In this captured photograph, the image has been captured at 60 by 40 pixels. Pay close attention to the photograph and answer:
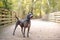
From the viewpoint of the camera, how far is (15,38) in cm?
218

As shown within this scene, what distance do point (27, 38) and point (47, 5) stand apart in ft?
5.78

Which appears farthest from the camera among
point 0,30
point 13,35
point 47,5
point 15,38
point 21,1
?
point 47,5

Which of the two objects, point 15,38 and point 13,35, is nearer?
point 15,38

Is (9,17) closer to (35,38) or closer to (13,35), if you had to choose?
(13,35)

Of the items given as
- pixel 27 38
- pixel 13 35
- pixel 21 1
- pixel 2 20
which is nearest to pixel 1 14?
pixel 2 20

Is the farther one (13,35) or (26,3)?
(26,3)

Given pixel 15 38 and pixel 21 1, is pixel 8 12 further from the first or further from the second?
pixel 15 38

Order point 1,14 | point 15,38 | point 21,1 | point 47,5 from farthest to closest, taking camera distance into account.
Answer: point 47,5, point 1,14, point 21,1, point 15,38

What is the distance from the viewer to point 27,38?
Result: 2229mm

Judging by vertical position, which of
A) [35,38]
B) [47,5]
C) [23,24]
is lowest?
[35,38]

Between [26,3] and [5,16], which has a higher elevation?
[26,3]

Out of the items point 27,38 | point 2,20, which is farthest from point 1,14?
point 27,38

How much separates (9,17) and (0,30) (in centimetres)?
54

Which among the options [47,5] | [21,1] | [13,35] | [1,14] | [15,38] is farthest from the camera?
[47,5]
